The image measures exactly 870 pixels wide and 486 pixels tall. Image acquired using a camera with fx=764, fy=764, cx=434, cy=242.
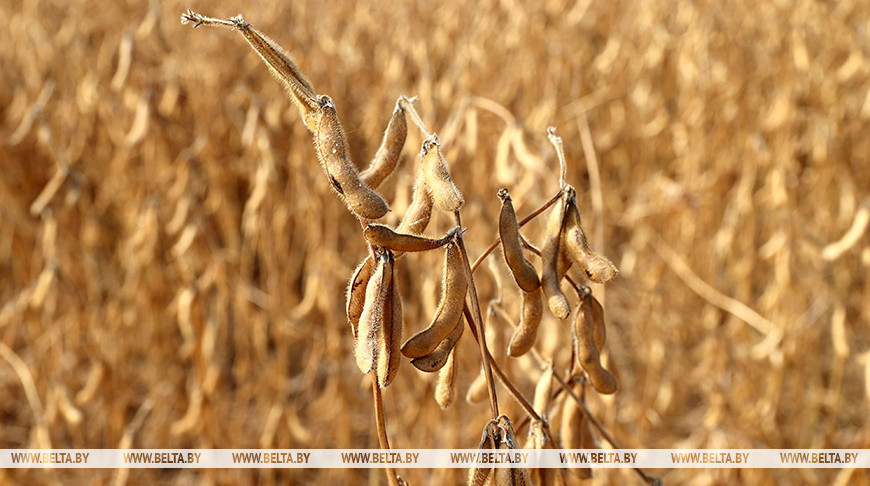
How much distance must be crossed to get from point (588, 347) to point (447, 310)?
0.17 meters

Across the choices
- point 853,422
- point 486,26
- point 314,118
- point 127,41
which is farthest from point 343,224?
point 314,118

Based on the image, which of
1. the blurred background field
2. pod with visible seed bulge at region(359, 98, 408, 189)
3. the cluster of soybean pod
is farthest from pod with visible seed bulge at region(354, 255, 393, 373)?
the blurred background field

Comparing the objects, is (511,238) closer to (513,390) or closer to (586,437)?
(513,390)

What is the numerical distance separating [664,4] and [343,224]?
1.50 m

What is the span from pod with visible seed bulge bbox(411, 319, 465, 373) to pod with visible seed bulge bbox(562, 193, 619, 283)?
95 mm

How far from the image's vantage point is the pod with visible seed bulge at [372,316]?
0.47m

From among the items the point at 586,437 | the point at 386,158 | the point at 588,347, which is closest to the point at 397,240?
the point at 386,158

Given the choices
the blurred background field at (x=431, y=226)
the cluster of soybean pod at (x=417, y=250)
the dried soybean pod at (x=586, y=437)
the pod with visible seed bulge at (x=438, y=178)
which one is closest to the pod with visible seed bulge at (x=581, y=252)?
the cluster of soybean pod at (x=417, y=250)

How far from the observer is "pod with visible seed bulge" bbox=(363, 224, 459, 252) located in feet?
1.43

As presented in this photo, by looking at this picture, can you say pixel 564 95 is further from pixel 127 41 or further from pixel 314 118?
pixel 314 118

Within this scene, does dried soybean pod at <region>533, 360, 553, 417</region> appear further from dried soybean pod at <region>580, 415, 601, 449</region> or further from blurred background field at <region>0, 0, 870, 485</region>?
blurred background field at <region>0, 0, 870, 485</region>

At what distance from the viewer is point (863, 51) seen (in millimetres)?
2146

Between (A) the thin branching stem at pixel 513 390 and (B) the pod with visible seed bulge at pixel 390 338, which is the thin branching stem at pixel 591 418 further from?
(B) the pod with visible seed bulge at pixel 390 338

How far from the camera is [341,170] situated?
0.47 meters
